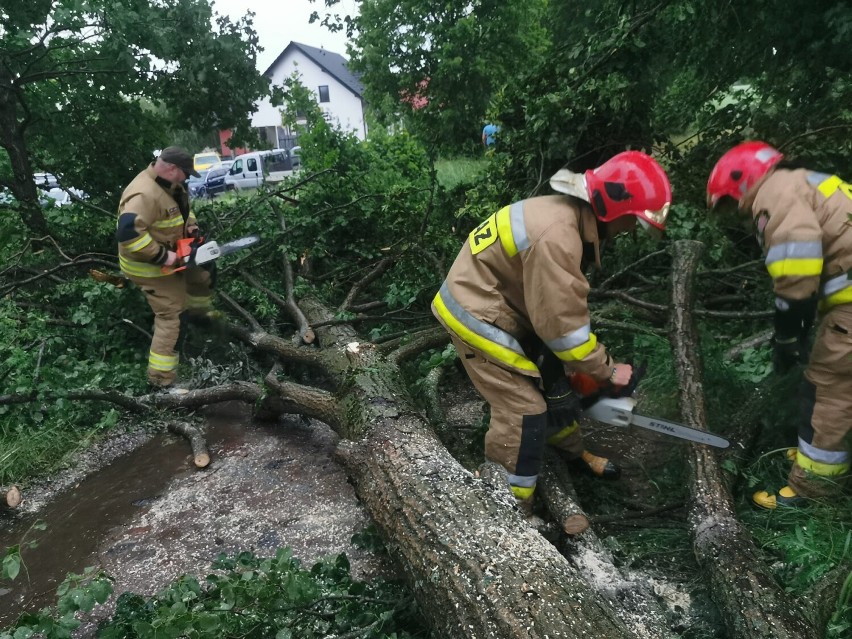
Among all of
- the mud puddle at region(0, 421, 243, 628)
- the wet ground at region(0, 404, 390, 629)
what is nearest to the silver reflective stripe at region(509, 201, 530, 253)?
the wet ground at region(0, 404, 390, 629)

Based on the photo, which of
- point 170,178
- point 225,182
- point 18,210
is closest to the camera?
point 170,178

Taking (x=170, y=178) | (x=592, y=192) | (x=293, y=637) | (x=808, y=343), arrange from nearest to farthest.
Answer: (x=293, y=637) < (x=592, y=192) < (x=808, y=343) < (x=170, y=178)

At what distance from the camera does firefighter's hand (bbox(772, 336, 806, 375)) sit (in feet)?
8.29

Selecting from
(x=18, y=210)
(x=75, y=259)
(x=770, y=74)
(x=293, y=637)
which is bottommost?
(x=293, y=637)

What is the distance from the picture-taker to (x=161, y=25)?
4938 mm

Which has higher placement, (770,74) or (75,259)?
(770,74)

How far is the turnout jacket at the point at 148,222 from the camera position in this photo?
407cm

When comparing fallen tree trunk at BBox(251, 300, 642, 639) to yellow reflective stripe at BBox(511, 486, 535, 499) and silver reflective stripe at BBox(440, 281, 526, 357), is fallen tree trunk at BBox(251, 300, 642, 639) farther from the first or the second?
silver reflective stripe at BBox(440, 281, 526, 357)

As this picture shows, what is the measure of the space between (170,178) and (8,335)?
1.74 metres

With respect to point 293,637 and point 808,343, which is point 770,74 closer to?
point 808,343

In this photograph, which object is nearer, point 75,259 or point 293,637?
point 293,637

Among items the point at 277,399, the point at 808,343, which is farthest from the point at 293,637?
the point at 808,343

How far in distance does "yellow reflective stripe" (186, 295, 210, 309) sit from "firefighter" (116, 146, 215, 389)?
0.33ft

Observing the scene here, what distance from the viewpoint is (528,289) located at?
225 cm
